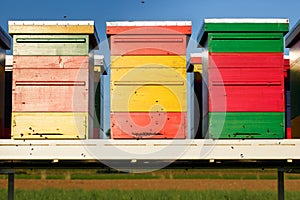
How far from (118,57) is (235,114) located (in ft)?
6.09

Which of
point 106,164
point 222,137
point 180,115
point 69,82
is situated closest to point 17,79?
point 69,82

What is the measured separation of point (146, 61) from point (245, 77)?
1.44 m

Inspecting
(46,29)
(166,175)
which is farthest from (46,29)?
(166,175)

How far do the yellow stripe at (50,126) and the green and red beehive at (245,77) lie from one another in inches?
71.9

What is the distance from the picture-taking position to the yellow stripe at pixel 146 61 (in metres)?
8.16

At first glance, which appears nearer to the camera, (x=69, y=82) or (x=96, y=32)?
(x=69, y=82)

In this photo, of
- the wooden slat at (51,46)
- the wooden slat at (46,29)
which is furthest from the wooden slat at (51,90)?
the wooden slat at (46,29)

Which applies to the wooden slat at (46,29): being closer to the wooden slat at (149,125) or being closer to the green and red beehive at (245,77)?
the wooden slat at (149,125)

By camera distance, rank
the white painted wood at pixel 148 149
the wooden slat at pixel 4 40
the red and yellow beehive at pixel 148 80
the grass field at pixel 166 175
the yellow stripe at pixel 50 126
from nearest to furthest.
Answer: the white painted wood at pixel 148 149, the yellow stripe at pixel 50 126, the red and yellow beehive at pixel 148 80, the wooden slat at pixel 4 40, the grass field at pixel 166 175

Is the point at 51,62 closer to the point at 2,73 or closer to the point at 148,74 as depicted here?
the point at 2,73

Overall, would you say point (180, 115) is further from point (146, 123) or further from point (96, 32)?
point (96, 32)

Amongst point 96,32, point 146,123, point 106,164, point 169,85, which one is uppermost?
point 96,32

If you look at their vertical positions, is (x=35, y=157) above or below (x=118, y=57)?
below

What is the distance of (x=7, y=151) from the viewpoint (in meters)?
7.82
